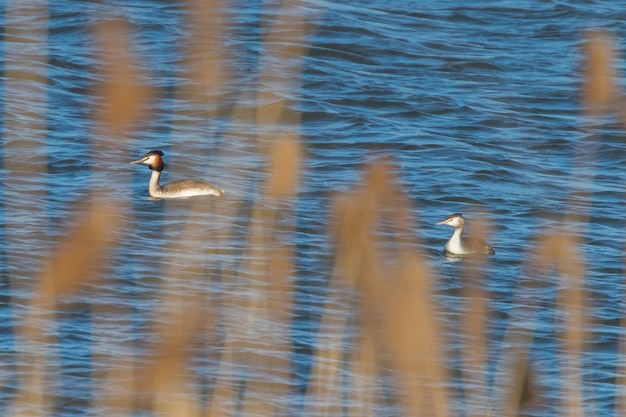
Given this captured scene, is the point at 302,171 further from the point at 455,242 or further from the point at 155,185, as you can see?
the point at 155,185

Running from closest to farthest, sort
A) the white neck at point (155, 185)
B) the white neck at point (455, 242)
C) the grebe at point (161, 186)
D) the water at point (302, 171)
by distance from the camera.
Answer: the water at point (302, 171) → the white neck at point (455, 242) → the grebe at point (161, 186) → the white neck at point (155, 185)

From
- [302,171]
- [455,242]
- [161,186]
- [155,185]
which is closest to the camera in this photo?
[455,242]

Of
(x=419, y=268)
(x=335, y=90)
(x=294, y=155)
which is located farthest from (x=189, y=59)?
(x=335, y=90)

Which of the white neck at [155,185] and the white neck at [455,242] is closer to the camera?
the white neck at [455,242]

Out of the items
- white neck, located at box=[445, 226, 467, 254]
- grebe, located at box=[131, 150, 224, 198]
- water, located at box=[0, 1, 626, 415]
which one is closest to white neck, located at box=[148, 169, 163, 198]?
grebe, located at box=[131, 150, 224, 198]

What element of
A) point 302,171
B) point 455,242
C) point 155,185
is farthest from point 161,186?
point 455,242

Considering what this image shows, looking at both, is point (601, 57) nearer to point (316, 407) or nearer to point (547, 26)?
point (316, 407)

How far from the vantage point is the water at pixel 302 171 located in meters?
4.27

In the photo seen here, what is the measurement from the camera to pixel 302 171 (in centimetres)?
989

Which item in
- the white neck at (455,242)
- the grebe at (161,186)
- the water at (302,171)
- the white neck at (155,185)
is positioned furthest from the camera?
the white neck at (155,185)

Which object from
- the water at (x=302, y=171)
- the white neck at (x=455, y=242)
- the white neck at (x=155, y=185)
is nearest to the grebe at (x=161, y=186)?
the white neck at (x=155, y=185)

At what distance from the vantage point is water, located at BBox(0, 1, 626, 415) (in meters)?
4.27

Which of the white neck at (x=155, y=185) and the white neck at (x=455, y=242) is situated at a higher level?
the white neck at (x=455, y=242)

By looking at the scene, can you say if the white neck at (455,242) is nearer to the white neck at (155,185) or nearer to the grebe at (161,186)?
the grebe at (161,186)
